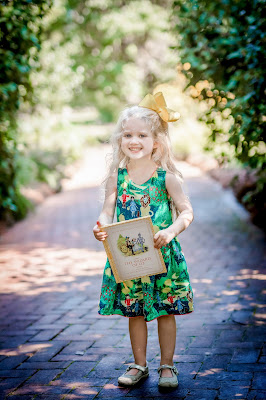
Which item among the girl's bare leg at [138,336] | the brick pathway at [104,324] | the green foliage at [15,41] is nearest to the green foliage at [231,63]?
the brick pathway at [104,324]

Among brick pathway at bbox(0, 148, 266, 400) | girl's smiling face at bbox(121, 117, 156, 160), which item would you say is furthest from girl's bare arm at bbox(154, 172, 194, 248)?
brick pathway at bbox(0, 148, 266, 400)

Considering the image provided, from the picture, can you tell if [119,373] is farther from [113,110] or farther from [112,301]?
[113,110]

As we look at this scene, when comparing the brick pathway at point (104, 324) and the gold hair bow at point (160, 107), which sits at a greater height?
the gold hair bow at point (160, 107)

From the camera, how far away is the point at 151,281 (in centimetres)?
293

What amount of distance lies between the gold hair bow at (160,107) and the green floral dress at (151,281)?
31 cm

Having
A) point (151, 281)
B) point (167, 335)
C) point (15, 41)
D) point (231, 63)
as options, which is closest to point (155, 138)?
point (151, 281)

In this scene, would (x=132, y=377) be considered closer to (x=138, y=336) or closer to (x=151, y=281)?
(x=138, y=336)

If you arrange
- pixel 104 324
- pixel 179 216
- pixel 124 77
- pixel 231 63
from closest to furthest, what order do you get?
pixel 179 216, pixel 104 324, pixel 231 63, pixel 124 77

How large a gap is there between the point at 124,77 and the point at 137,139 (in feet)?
69.7

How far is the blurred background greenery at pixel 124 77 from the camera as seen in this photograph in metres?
5.37

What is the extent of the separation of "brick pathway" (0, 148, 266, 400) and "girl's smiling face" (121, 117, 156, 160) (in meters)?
1.36

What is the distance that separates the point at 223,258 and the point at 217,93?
6.45ft

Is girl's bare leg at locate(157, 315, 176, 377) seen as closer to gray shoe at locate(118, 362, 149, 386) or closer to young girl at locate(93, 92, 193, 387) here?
young girl at locate(93, 92, 193, 387)

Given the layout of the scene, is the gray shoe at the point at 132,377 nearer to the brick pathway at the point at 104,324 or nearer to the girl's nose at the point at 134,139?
the brick pathway at the point at 104,324
